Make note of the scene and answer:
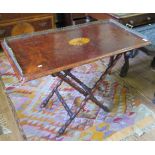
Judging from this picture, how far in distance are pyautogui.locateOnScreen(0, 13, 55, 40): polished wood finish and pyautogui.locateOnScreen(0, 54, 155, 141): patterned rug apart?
0.82m

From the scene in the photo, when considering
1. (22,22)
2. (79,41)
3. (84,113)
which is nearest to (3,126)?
(84,113)

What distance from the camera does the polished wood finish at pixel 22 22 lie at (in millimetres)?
2816

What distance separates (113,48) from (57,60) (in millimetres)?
399

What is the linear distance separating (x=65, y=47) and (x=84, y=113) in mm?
559

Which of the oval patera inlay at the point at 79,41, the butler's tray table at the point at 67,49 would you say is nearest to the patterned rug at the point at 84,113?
the butler's tray table at the point at 67,49

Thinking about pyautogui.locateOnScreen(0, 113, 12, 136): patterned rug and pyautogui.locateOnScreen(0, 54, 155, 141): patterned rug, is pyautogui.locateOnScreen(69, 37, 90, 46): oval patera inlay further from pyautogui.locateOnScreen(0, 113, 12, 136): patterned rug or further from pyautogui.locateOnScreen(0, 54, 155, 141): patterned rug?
pyautogui.locateOnScreen(0, 113, 12, 136): patterned rug

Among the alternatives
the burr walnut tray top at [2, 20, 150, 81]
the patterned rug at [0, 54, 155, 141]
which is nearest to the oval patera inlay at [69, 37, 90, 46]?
the burr walnut tray top at [2, 20, 150, 81]

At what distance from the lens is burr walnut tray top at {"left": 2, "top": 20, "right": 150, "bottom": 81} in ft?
4.53

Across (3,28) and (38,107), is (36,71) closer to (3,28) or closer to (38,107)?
(38,107)

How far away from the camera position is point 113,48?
1.58 m

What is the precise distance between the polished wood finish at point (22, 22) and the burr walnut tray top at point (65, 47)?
1186 mm

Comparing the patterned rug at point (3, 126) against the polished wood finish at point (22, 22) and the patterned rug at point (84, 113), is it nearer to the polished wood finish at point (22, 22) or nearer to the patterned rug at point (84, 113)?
the patterned rug at point (84, 113)

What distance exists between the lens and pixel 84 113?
1851mm

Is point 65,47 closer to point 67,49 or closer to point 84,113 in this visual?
point 67,49
